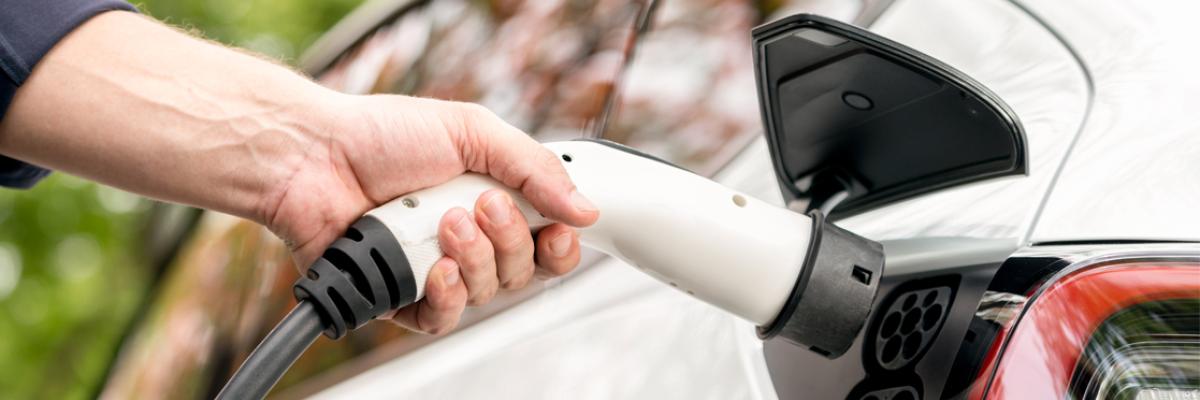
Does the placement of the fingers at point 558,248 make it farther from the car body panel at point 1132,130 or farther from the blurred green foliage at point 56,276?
the blurred green foliage at point 56,276

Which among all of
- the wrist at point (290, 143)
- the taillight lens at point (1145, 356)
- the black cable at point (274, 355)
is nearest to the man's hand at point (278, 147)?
the wrist at point (290, 143)

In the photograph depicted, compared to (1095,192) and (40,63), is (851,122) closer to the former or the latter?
(1095,192)

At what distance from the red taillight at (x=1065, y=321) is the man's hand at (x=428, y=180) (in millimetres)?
397

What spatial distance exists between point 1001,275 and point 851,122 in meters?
0.23

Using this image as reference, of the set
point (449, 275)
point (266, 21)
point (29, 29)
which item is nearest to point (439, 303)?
point (449, 275)

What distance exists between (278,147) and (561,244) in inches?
11.7

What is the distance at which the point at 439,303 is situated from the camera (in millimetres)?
997

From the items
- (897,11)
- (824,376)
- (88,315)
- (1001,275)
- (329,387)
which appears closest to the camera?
(1001,275)

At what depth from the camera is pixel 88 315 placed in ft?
9.43

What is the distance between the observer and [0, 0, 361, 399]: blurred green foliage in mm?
2850

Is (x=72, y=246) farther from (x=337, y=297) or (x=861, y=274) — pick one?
(x=861, y=274)

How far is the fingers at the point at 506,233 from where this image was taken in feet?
3.25

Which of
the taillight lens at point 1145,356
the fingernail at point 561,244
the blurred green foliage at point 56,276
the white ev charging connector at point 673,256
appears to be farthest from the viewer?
the blurred green foliage at point 56,276

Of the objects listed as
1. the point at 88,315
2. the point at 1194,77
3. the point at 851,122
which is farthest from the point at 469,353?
the point at 88,315
